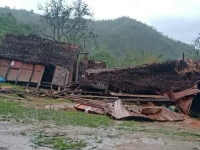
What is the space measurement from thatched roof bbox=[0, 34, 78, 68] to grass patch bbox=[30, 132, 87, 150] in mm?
18724

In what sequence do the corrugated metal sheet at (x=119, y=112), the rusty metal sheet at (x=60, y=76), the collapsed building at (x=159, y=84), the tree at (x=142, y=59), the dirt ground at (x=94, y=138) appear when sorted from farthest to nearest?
the tree at (x=142, y=59) < the rusty metal sheet at (x=60, y=76) < the collapsed building at (x=159, y=84) < the corrugated metal sheet at (x=119, y=112) < the dirt ground at (x=94, y=138)

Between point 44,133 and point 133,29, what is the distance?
62.5 meters

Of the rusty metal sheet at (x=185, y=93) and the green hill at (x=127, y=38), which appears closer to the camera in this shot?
the rusty metal sheet at (x=185, y=93)

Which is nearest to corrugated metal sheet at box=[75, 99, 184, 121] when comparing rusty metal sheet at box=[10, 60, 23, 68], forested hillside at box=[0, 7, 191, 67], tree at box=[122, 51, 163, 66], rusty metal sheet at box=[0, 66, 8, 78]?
rusty metal sheet at box=[10, 60, 23, 68]

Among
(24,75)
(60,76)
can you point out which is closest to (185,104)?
(60,76)

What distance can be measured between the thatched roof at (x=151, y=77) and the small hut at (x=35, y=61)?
3.78 m

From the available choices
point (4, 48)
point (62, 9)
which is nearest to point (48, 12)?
point (62, 9)

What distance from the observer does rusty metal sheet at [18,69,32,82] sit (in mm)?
27312

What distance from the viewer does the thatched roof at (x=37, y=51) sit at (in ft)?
90.4

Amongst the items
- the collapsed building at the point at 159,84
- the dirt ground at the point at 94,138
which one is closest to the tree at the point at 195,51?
the collapsed building at the point at 159,84

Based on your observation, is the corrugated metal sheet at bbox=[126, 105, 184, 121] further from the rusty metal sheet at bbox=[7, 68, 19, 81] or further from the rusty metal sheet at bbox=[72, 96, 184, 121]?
the rusty metal sheet at bbox=[7, 68, 19, 81]

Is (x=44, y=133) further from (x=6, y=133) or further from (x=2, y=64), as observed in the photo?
(x=2, y=64)

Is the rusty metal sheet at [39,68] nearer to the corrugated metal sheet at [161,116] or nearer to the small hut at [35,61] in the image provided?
the small hut at [35,61]

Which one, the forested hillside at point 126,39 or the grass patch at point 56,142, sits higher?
the forested hillside at point 126,39
